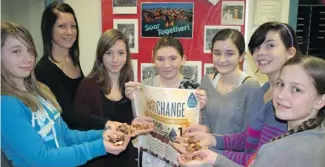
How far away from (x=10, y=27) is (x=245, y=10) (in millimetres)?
1815

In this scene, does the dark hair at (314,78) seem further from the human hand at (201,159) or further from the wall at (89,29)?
the wall at (89,29)

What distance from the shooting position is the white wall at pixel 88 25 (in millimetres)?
2586

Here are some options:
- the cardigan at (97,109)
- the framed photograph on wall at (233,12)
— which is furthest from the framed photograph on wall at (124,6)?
A: the cardigan at (97,109)

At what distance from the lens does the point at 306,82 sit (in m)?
1.05

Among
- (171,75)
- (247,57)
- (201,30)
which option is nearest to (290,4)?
(247,57)

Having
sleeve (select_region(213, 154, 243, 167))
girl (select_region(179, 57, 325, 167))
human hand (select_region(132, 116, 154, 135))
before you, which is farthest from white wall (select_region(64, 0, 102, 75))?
girl (select_region(179, 57, 325, 167))

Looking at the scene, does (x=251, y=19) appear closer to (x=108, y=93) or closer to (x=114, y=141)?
(x=108, y=93)

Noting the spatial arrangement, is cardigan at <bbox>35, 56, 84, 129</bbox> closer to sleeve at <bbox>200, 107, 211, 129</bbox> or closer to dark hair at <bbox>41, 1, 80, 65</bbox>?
dark hair at <bbox>41, 1, 80, 65</bbox>

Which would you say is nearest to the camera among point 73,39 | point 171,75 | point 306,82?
point 306,82

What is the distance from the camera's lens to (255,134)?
1.38m

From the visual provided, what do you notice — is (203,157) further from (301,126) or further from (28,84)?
(28,84)

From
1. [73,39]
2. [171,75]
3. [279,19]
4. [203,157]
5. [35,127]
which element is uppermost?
[279,19]

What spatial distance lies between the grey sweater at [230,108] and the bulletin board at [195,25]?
906mm

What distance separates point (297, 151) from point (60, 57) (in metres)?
1.51
